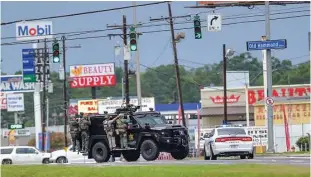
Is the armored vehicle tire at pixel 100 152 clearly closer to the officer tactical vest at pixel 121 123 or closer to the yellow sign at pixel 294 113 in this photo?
the officer tactical vest at pixel 121 123

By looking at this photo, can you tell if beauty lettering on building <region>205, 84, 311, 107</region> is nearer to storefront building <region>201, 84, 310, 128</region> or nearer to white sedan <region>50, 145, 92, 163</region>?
storefront building <region>201, 84, 310, 128</region>

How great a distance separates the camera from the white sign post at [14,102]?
326 feet

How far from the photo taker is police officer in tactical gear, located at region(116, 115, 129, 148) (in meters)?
32.8

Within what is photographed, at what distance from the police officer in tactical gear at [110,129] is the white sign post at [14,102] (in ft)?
221

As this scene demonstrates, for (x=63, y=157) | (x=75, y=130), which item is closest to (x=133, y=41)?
(x=75, y=130)

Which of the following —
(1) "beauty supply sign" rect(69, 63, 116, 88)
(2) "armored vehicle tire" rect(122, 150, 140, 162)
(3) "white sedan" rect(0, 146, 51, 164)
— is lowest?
(3) "white sedan" rect(0, 146, 51, 164)

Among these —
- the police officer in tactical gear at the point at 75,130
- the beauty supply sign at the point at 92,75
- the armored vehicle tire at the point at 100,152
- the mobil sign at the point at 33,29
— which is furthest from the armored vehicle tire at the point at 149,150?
the beauty supply sign at the point at 92,75

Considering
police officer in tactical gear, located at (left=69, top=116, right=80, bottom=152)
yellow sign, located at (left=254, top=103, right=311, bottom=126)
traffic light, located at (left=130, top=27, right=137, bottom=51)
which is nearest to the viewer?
police officer in tactical gear, located at (left=69, top=116, right=80, bottom=152)

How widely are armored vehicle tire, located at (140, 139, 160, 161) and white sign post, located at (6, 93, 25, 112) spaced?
224 ft

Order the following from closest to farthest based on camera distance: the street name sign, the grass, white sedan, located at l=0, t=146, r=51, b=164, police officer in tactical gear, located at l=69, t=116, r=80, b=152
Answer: the grass → police officer in tactical gear, located at l=69, t=116, r=80, b=152 → the street name sign → white sedan, located at l=0, t=146, r=51, b=164

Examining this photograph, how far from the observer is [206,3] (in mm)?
70750

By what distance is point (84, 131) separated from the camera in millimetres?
34531

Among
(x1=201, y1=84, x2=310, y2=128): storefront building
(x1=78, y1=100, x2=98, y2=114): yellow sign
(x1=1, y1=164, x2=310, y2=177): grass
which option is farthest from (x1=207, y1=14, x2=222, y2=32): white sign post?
(x1=78, y1=100, x2=98, y2=114): yellow sign

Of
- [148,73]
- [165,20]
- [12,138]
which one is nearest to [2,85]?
[12,138]
